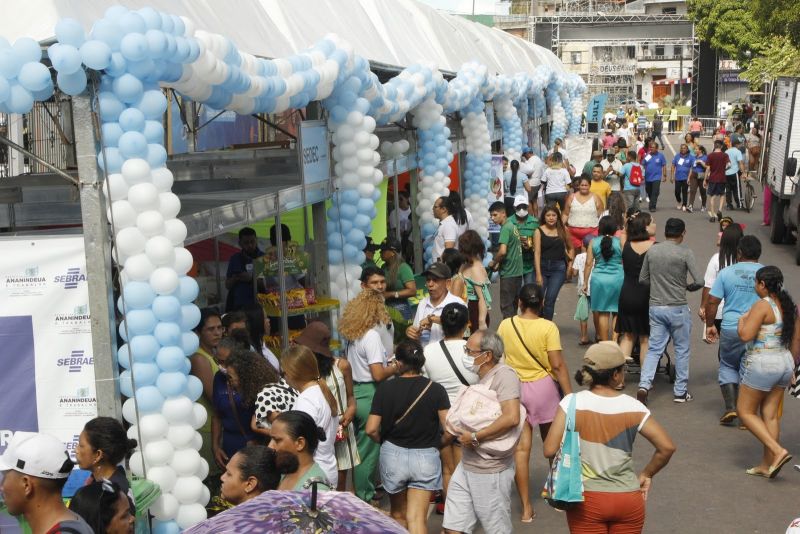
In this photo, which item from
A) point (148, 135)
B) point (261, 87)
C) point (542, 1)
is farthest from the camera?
point (542, 1)

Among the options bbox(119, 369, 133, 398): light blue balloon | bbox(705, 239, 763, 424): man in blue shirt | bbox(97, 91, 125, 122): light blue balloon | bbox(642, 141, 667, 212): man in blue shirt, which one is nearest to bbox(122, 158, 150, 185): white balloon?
bbox(97, 91, 125, 122): light blue balloon

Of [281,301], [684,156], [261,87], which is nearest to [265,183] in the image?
[281,301]

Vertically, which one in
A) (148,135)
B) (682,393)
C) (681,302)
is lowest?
(682,393)

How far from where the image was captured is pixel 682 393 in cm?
1088

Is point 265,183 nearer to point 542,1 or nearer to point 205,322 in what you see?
point 205,322

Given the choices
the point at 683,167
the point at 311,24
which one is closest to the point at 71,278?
the point at 311,24

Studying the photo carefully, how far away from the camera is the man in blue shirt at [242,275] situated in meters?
10.3

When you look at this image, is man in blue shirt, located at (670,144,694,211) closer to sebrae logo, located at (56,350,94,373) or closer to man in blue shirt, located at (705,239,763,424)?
man in blue shirt, located at (705,239,763,424)

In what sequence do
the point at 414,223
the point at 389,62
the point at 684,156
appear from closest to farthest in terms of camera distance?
the point at 389,62
the point at 414,223
the point at 684,156

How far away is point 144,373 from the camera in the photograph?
19.9ft

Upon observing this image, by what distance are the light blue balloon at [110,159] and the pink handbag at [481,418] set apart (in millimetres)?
2392

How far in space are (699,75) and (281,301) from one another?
68.3 metres

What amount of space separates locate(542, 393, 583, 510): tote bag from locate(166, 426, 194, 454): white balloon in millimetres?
2014

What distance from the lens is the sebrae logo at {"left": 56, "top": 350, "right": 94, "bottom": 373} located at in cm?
612
